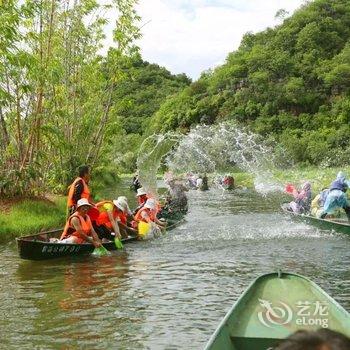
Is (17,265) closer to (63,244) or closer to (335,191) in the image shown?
(63,244)

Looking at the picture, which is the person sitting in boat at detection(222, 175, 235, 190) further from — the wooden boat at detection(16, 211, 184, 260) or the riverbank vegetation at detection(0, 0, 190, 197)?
the wooden boat at detection(16, 211, 184, 260)

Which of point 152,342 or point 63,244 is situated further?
point 63,244

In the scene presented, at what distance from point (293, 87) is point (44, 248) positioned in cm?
5406

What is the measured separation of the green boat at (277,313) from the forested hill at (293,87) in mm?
46344

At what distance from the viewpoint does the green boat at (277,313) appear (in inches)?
199

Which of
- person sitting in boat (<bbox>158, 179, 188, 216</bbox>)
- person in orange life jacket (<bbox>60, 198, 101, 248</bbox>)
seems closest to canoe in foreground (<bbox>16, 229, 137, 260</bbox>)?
person in orange life jacket (<bbox>60, 198, 101, 248</bbox>)

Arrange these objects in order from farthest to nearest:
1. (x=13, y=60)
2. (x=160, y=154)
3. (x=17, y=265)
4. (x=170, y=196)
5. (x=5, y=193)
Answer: (x=160, y=154), (x=170, y=196), (x=5, y=193), (x=17, y=265), (x=13, y=60)

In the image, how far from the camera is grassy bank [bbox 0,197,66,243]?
13.9m

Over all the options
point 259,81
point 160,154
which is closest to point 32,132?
point 160,154

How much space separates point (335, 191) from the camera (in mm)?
14086

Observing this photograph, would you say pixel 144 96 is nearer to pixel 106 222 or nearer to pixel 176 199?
pixel 176 199

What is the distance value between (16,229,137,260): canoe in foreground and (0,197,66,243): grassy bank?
202 cm

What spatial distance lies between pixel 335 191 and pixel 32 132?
819 centimetres

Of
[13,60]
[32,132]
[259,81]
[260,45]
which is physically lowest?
[32,132]
